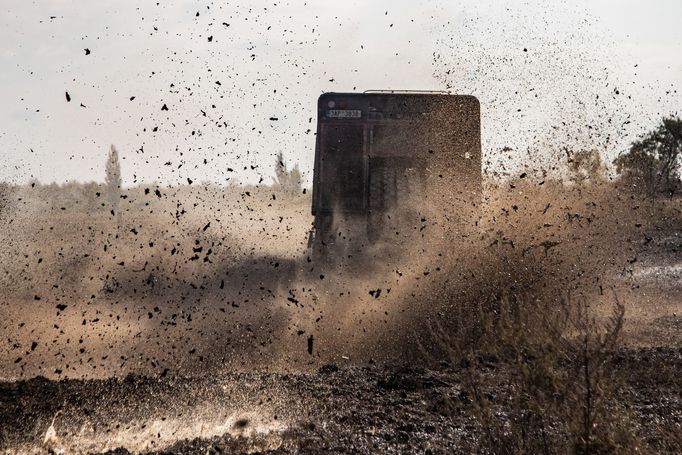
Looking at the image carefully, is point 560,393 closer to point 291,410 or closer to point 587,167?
point 291,410

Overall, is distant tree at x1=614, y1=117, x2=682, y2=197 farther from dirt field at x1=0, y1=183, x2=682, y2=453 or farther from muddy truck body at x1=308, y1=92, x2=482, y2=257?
muddy truck body at x1=308, y1=92, x2=482, y2=257

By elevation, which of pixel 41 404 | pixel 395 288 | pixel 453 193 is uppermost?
pixel 453 193

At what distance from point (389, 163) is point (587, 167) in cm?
466

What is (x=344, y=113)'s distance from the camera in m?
13.3

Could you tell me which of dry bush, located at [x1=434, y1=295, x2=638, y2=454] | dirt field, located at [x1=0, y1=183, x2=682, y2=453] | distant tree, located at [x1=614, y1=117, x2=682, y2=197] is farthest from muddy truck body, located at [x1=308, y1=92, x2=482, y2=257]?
distant tree, located at [x1=614, y1=117, x2=682, y2=197]

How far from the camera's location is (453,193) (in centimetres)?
1289

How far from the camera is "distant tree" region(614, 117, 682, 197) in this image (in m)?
26.0

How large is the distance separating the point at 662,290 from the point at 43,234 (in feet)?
63.1

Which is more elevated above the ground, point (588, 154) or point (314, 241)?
point (588, 154)

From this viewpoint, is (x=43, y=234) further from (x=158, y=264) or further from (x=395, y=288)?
(x=395, y=288)

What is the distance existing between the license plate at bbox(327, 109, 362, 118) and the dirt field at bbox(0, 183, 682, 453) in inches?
95.9

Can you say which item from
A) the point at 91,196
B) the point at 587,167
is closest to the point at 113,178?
the point at 91,196

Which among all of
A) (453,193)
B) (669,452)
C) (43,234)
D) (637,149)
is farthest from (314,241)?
(637,149)

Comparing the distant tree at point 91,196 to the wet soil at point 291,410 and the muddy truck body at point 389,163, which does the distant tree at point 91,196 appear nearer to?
the muddy truck body at point 389,163
